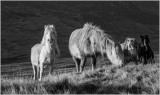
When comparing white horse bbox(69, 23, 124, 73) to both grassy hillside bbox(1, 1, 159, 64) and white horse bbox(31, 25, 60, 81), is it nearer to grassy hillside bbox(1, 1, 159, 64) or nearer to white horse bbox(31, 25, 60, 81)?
white horse bbox(31, 25, 60, 81)

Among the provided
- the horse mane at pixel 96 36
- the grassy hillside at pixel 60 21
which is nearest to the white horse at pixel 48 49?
the horse mane at pixel 96 36

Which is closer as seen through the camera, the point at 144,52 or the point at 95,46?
the point at 95,46

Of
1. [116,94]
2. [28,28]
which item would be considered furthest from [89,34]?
[28,28]

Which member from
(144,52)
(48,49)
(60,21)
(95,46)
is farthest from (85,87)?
(60,21)

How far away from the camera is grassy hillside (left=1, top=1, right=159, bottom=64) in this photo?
103750 mm

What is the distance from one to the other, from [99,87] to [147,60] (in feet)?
22.6

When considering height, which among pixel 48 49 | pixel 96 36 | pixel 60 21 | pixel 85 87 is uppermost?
pixel 60 21

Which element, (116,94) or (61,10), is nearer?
(116,94)

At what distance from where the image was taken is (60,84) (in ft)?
29.6

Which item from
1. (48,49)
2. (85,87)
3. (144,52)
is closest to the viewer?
(85,87)

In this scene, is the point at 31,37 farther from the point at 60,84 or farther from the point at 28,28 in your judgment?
the point at 60,84

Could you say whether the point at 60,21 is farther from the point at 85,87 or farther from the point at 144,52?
the point at 85,87

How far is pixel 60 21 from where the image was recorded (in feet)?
497

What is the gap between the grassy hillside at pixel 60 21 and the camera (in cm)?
10375
